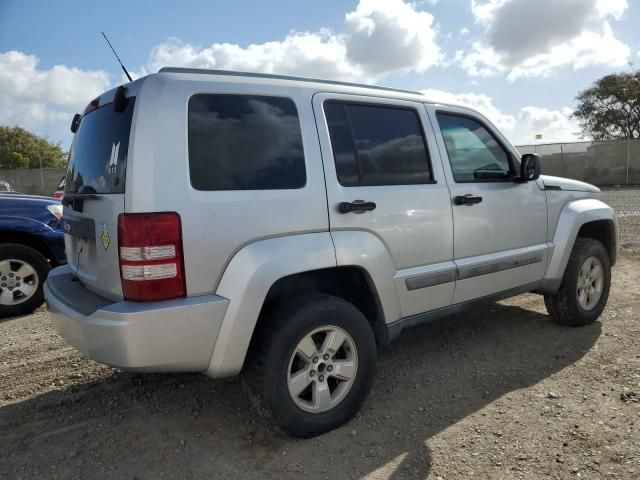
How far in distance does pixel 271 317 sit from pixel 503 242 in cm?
197

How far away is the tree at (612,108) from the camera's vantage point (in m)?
34.2

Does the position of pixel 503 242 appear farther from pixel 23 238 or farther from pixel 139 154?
pixel 23 238

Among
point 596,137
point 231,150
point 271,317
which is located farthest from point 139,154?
point 596,137

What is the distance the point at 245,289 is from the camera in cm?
241

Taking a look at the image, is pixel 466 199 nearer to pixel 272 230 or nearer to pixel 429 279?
pixel 429 279

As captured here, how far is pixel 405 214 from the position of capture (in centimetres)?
306

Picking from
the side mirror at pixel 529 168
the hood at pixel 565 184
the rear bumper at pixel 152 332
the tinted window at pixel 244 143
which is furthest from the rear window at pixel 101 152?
the hood at pixel 565 184

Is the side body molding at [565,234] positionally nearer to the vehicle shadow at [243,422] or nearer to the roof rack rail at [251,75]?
the vehicle shadow at [243,422]

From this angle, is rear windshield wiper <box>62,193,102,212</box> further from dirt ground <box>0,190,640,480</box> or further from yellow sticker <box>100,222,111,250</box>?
dirt ground <box>0,190,640,480</box>

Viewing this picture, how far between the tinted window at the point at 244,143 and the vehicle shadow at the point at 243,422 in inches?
55.3

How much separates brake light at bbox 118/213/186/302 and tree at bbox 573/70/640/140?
3954 centimetres

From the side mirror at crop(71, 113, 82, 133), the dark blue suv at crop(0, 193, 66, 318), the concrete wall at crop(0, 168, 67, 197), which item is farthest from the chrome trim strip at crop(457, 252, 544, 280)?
the concrete wall at crop(0, 168, 67, 197)

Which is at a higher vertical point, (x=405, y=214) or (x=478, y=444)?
(x=405, y=214)

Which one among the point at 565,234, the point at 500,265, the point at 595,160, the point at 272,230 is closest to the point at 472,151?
the point at 500,265
